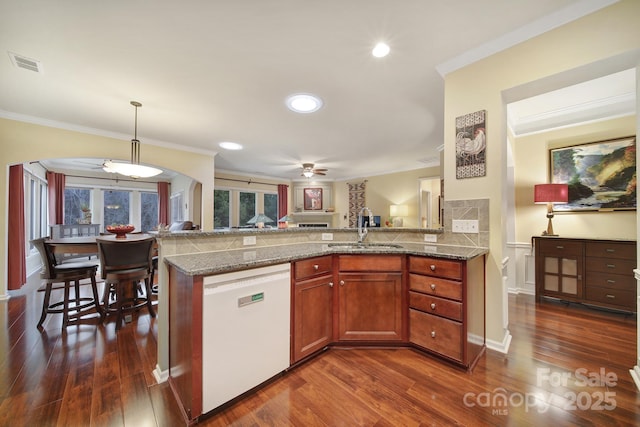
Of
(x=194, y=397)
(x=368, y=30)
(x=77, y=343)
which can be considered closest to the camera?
(x=194, y=397)

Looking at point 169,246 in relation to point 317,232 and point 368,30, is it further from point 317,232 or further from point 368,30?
point 368,30

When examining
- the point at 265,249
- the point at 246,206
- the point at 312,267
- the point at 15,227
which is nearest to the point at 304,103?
the point at 265,249

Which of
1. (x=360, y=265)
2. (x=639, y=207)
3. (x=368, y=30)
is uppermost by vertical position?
(x=368, y=30)

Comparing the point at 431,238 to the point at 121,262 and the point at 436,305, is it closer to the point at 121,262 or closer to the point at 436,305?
the point at 436,305

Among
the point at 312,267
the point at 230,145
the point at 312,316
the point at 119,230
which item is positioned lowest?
the point at 312,316

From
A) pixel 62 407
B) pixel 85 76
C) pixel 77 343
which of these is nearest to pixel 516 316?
pixel 62 407

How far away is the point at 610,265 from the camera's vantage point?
2627 millimetres

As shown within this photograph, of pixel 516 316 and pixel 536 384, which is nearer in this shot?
pixel 536 384

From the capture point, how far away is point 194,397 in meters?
1.24

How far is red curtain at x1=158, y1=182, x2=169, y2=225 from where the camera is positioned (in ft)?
23.6

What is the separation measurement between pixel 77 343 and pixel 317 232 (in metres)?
2.51

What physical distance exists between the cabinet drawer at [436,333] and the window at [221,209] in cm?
635

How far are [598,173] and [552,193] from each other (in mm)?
593

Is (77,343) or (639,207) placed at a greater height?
(639,207)
